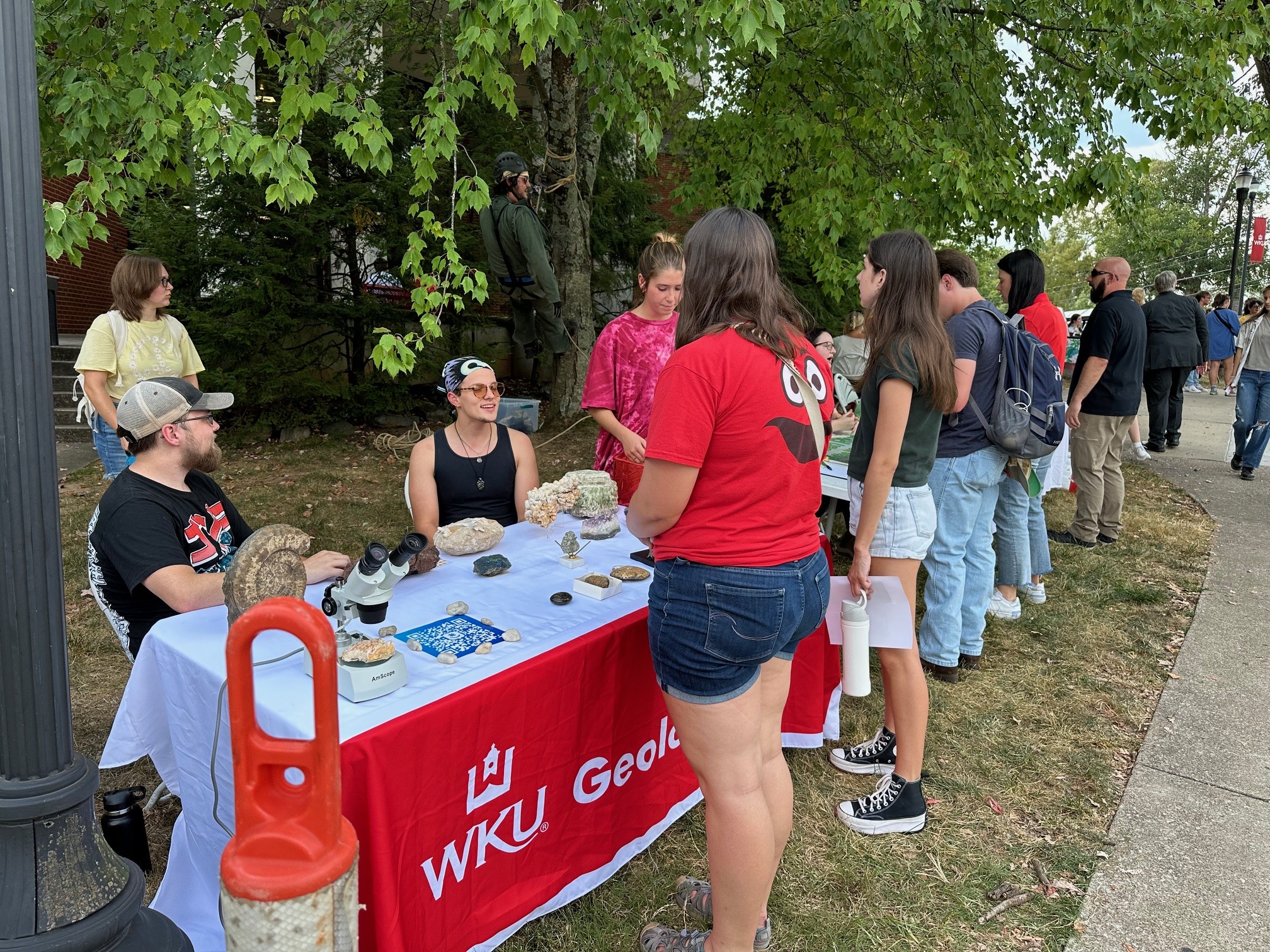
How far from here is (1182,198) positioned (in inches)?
1853

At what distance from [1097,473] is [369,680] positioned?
606cm

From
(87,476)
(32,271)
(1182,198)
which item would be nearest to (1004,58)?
(32,271)

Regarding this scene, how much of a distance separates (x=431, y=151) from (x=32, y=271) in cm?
276

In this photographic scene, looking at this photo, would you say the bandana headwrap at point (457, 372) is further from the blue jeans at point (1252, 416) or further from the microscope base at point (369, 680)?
the blue jeans at point (1252, 416)

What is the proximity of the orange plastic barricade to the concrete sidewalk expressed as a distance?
7.17 feet

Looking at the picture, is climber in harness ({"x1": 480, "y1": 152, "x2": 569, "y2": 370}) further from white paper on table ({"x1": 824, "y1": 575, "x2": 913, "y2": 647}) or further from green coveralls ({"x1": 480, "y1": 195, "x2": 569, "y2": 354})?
white paper on table ({"x1": 824, "y1": 575, "x2": 913, "y2": 647})

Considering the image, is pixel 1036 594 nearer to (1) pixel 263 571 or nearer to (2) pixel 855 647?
(2) pixel 855 647

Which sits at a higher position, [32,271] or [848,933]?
[32,271]

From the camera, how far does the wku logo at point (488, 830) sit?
6.50 feet

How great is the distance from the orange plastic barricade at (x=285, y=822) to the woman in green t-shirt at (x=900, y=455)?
1.85 meters

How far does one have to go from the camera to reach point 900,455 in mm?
2854

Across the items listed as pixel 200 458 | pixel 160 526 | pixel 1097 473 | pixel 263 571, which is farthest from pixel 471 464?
pixel 1097 473

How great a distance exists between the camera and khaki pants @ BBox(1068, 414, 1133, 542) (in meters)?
6.22

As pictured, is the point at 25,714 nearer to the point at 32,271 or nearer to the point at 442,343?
the point at 32,271
